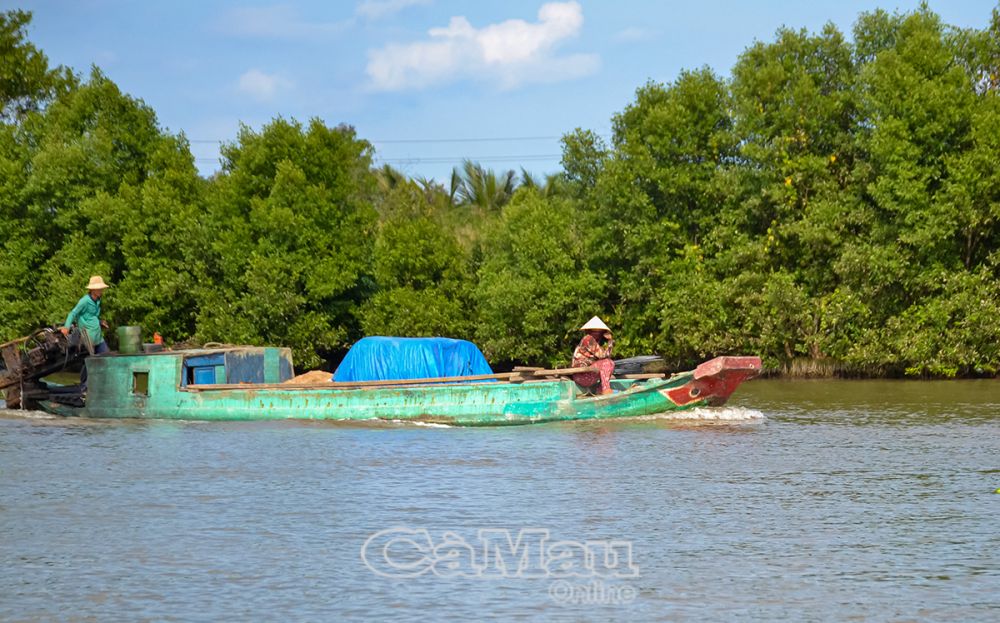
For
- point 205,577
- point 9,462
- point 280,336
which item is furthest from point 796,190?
point 205,577

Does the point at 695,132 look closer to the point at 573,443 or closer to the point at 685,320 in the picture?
the point at 685,320

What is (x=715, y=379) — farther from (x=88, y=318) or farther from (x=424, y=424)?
(x=88, y=318)

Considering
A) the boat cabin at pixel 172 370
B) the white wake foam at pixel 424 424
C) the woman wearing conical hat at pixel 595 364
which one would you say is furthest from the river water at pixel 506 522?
the boat cabin at pixel 172 370

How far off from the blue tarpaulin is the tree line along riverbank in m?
16.3

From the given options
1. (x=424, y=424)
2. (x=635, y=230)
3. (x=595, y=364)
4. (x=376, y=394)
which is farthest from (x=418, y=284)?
(x=595, y=364)

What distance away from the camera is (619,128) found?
44406mm

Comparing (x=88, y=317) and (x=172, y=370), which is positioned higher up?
(x=88, y=317)

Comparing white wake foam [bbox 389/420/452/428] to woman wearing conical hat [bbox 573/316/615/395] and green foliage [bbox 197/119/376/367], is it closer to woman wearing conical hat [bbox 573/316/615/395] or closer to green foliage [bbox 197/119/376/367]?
woman wearing conical hat [bbox 573/316/615/395]

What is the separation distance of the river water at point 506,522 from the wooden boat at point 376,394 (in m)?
0.39

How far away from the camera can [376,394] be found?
23.5 m

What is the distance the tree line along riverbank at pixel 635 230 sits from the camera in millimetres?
37281

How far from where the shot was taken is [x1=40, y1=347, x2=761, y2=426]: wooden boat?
75.6 feet

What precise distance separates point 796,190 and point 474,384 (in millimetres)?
20601

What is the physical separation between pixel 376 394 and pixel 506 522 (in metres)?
9.37
